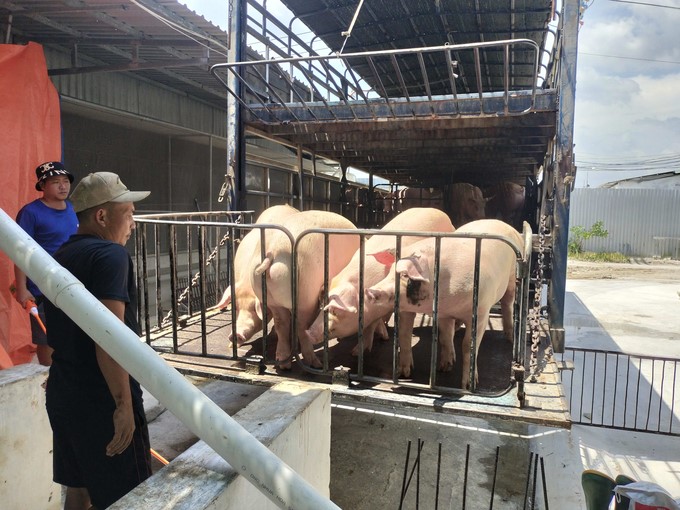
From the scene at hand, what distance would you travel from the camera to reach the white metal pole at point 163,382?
1.47 meters

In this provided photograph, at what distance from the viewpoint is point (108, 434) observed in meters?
2.37

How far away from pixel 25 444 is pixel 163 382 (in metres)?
2.09

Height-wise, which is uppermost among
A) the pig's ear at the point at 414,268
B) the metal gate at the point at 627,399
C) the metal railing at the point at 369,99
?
the metal railing at the point at 369,99

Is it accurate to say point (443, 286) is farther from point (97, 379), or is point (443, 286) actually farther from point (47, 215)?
point (47, 215)

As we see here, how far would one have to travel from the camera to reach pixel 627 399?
7477mm

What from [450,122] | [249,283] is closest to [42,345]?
[249,283]

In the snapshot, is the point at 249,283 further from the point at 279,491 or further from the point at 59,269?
the point at 279,491

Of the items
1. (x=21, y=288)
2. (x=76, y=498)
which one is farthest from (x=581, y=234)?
(x=76, y=498)

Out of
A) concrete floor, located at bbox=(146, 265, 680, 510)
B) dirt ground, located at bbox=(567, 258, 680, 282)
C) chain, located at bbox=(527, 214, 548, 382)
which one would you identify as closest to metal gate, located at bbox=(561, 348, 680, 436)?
concrete floor, located at bbox=(146, 265, 680, 510)

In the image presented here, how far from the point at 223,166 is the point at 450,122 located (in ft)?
37.1

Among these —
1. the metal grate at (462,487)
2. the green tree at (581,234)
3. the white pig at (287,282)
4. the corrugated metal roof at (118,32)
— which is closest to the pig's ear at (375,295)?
the white pig at (287,282)

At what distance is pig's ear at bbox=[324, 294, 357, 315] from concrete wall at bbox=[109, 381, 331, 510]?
0.65m

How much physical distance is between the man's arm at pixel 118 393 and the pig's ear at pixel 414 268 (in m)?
1.84

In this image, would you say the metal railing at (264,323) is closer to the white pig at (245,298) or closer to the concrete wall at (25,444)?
the white pig at (245,298)
